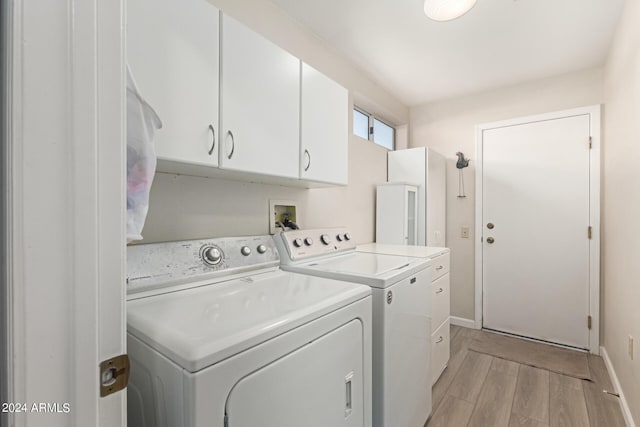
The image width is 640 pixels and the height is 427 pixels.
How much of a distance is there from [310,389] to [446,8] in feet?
6.39

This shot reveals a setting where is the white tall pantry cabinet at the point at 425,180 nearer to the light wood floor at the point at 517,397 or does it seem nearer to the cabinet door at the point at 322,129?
the light wood floor at the point at 517,397

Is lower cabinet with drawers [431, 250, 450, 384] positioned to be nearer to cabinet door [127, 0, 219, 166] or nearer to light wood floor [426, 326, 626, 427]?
light wood floor [426, 326, 626, 427]

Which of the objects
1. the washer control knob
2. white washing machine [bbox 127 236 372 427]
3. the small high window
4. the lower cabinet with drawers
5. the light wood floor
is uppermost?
the small high window

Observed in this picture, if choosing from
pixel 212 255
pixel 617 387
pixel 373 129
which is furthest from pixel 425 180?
pixel 212 255

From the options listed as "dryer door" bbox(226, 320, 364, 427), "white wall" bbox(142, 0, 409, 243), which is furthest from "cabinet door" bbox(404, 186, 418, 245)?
"dryer door" bbox(226, 320, 364, 427)

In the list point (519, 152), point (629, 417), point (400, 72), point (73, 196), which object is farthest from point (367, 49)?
point (629, 417)

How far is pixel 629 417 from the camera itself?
5.30 ft

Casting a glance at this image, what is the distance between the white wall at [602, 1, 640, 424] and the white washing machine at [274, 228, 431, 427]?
1.08m

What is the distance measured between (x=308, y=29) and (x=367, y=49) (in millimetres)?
521

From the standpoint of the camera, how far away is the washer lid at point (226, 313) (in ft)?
2.14

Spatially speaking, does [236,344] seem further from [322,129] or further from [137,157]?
[322,129]

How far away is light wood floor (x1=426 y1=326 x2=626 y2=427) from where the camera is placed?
1696 millimetres

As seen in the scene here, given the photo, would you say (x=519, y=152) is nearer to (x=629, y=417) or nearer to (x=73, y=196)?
(x=629, y=417)

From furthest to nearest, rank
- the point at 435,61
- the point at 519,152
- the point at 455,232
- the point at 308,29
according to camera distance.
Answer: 1. the point at 455,232
2. the point at 519,152
3. the point at 435,61
4. the point at 308,29
